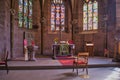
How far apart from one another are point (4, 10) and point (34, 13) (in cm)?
483

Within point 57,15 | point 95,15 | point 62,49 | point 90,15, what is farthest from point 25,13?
point 95,15

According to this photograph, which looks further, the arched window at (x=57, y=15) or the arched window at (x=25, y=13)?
the arched window at (x=57, y=15)

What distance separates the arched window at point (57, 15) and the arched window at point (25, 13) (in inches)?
78.9

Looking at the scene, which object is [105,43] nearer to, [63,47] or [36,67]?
[63,47]

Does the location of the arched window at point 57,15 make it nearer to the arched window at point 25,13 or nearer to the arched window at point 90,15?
the arched window at point 90,15

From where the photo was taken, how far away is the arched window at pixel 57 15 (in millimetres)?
15773

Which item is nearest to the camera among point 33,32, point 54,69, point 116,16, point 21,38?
point 54,69

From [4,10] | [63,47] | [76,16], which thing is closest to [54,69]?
[63,47]

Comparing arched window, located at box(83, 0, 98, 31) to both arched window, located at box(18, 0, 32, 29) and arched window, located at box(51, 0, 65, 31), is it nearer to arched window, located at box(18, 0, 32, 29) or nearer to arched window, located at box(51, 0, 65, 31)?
arched window, located at box(51, 0, 65, 31)

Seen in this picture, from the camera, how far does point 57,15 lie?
52.1 feet

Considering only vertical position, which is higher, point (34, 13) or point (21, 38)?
point (34, 13)

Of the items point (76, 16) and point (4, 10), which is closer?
point (4, 10)

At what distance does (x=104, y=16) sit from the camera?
13.5 m

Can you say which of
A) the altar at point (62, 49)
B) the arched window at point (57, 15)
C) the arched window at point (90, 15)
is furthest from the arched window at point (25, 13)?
the arched window at point (90, 15)
